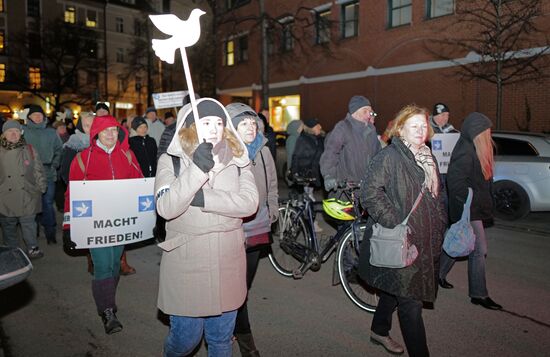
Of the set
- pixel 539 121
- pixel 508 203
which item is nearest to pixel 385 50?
pixel 539 121

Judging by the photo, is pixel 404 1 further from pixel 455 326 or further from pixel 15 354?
pixel 15 354

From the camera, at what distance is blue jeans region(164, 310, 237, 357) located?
2.88 metres

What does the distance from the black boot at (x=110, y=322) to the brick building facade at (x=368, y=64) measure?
47.5 ft

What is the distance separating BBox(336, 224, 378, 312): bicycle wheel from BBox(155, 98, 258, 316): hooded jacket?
2355mm

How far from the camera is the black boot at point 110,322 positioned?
440cm

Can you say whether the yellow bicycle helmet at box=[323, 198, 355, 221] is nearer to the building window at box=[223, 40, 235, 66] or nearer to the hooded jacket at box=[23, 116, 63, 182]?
the hooded jacket at box=[23, 116, 63, 182]

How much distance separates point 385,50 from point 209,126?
18173 mm

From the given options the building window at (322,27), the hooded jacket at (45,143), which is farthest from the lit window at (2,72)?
the hooded jacket at (45,143)

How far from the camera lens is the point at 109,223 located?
4.61m

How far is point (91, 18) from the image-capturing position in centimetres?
5378

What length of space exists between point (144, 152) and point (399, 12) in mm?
14797

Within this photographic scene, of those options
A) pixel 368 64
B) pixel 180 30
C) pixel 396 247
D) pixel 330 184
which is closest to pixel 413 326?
pixel 396 247

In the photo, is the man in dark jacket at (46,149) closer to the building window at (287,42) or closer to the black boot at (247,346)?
the black boot at (247,346)

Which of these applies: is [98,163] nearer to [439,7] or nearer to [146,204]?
[146,204]
